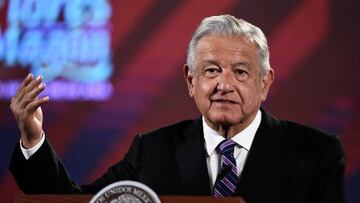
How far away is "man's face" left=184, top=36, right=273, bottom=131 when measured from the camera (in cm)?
180

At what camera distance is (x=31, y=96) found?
64.4 inches

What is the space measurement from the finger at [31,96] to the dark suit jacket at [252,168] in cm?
14

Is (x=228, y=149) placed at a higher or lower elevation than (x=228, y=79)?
lower

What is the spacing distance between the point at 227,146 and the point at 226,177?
0.34 ft

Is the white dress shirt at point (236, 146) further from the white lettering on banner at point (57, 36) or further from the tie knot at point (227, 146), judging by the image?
the white lettering on banner at point (57, 36)

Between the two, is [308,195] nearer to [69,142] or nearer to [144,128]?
[144,128]

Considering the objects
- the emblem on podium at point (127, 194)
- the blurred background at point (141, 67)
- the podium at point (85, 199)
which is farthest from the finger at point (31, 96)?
the blurred background at point (141, 67)

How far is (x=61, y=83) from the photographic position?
3029mm

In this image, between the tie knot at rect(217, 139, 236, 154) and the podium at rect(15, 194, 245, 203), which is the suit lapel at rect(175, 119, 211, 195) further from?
the podium at rect(15, 194, 245, 203)

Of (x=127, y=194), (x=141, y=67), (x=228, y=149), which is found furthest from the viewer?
(x=141, y=67)

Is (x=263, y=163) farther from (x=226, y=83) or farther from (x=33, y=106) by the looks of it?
(x=33, y=106)

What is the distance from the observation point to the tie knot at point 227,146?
6.03 ft

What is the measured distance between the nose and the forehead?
0.04m

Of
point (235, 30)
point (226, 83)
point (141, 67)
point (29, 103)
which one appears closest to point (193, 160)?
point (226, 83)
